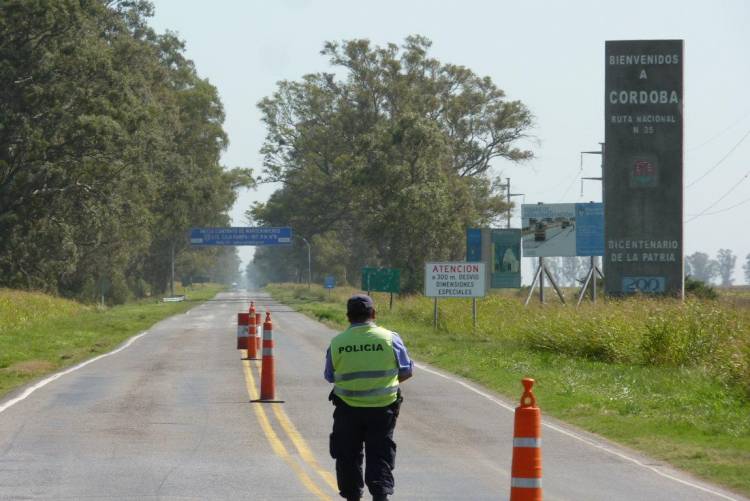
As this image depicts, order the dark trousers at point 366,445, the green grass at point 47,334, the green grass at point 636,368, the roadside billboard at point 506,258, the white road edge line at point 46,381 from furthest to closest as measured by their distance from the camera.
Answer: the roadside billboard at point 506,258, the green grass at point 47,334, the white road edge line at point 46,381, the green grass at point 636,368, the dark trousers at point 366,445

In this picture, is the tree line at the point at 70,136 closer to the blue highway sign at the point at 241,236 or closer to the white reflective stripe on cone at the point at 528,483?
the blue highway sign at the point at 241,236

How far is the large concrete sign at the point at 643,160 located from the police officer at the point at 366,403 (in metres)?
25.4

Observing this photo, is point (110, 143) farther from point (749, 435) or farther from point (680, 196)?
point (749, 435)

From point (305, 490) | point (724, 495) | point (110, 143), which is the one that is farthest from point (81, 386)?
point (110, 143)

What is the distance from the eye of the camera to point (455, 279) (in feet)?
123

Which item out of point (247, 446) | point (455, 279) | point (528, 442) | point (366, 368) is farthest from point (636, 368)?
point (528, 442)

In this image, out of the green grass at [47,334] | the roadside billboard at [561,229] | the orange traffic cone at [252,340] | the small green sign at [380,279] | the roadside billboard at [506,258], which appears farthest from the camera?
the small green sign at [380,279]

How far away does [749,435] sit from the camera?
15.7 meters

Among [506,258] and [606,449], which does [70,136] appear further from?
[606,449]

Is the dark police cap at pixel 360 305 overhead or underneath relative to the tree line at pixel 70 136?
underneath

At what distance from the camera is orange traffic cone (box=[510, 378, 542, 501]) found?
8891mm

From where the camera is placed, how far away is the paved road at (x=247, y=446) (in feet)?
38.4

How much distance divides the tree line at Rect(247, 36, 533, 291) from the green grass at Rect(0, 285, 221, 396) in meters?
19.8

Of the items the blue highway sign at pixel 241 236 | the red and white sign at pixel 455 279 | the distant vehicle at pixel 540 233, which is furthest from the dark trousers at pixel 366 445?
the blue highway sign at pixel 241 236
